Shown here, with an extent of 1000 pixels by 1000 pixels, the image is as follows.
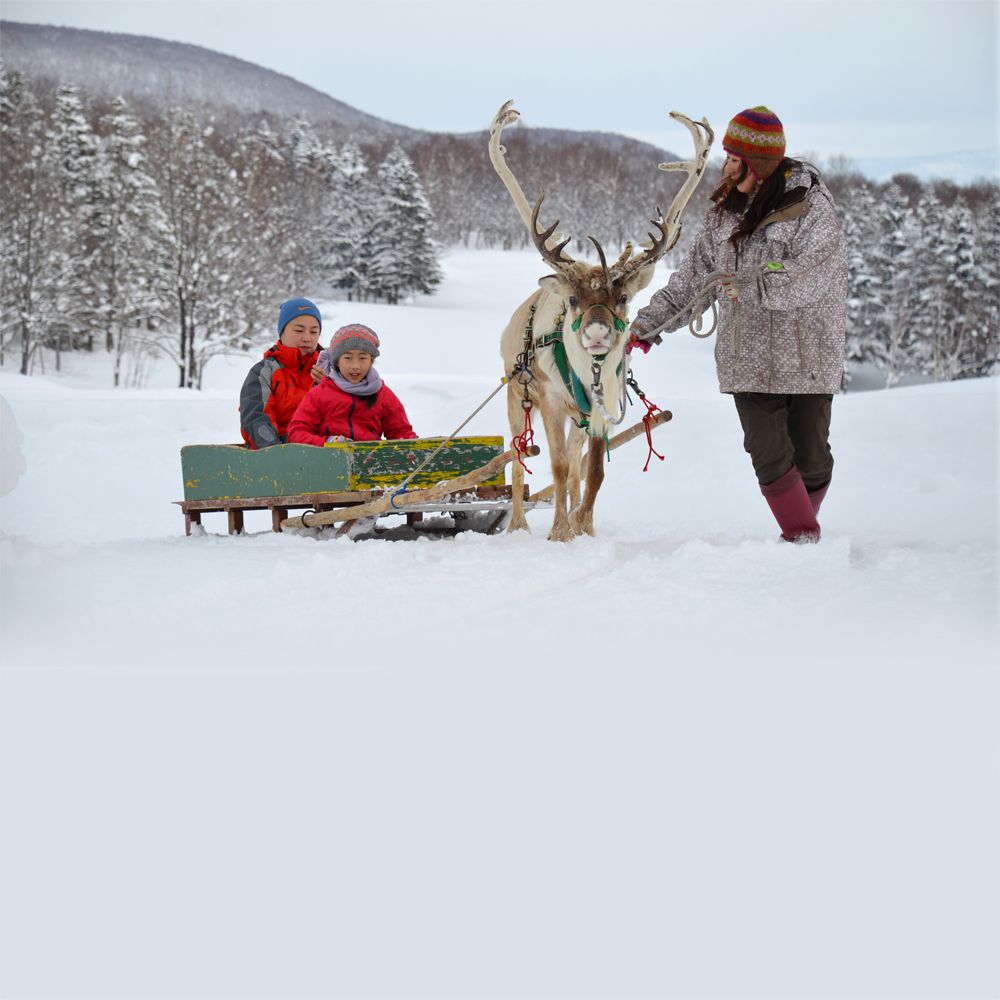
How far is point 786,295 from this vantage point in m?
5.09

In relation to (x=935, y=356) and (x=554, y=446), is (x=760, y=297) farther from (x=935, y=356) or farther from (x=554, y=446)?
(x=935, y=356)

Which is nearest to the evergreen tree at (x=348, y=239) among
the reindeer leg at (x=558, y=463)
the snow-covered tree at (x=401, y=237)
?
the snow-covered tree at (x=401, y=237)

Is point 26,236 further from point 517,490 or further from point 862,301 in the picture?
point 862,301

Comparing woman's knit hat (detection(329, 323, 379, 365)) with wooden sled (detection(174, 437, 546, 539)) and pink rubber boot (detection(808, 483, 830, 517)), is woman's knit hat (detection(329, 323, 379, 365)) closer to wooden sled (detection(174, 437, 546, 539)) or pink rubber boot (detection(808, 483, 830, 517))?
wooden sled (detection(174, 437, 546, 539))

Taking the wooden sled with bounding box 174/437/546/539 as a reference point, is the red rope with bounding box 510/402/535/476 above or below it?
above

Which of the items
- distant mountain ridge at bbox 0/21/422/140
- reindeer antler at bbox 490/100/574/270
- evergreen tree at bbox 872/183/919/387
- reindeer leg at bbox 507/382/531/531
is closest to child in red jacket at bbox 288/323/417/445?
reindeer leg at bbox 507/382/531/531

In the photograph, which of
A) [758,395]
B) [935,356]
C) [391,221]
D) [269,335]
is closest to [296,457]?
[758,395]

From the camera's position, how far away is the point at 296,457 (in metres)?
6.34

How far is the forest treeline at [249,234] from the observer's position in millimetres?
31328

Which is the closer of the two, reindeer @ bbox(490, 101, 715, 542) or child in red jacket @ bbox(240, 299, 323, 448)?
reindeer @ bbox(490, 101, 715, 542)

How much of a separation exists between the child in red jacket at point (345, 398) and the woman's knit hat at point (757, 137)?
252 centimetres

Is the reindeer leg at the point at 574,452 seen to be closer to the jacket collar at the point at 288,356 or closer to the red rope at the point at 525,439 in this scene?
the red rope at the point at 525,439

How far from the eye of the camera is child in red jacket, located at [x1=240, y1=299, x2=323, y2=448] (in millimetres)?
7168

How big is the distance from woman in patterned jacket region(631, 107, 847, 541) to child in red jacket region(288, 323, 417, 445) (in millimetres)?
2037
